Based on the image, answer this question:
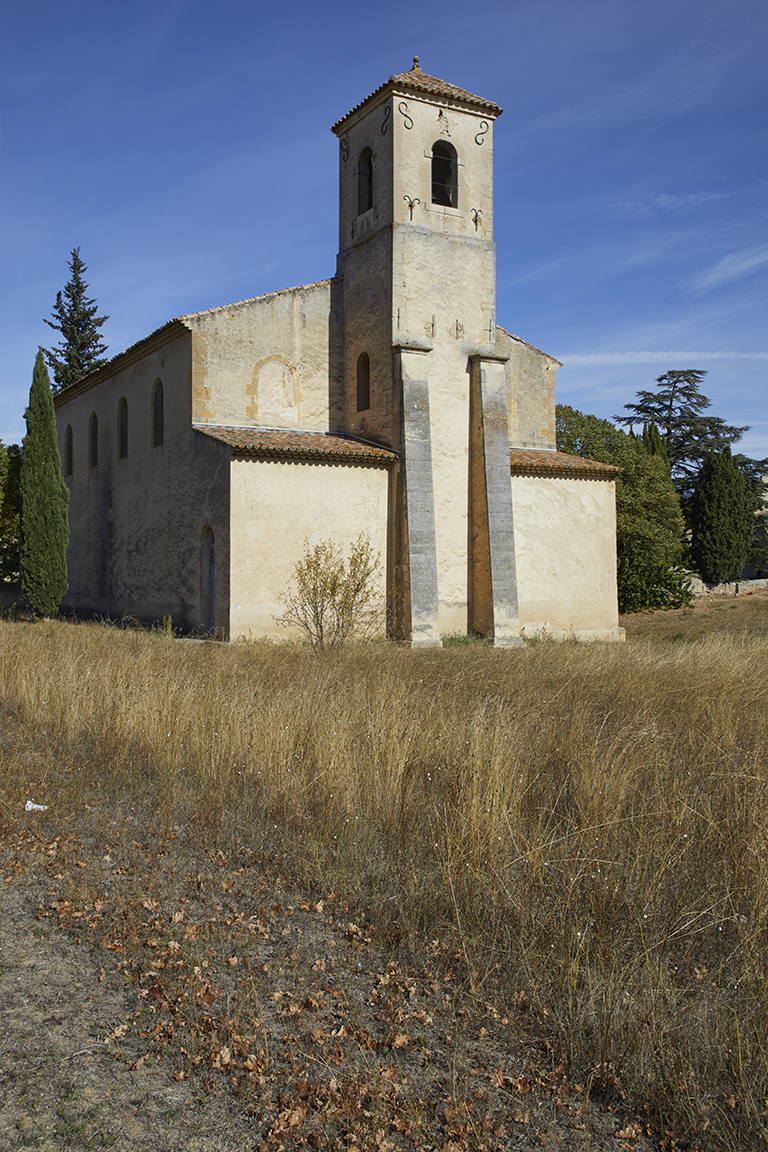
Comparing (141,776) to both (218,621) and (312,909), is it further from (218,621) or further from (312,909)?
(218,621)

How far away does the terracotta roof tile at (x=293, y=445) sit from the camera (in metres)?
17.3

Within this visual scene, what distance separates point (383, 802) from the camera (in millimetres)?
5613

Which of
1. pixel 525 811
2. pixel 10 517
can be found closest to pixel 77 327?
pixel 10 517

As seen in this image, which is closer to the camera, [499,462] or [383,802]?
[383,802]

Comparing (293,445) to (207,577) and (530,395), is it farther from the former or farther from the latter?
(530,395)

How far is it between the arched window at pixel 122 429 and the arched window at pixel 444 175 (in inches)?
419

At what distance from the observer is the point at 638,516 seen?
31922mm

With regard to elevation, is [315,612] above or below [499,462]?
below

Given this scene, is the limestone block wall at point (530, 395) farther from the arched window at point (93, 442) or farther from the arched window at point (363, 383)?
the arched window at point (93, 442)

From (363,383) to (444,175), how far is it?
5.32 meters

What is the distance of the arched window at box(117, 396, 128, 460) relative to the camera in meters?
24.3

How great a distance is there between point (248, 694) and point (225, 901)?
3.51m

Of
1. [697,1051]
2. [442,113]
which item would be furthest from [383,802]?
[442,113]

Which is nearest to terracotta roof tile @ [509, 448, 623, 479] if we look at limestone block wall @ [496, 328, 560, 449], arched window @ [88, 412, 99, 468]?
limestone block wall @ [496, 328, 560, 449]
